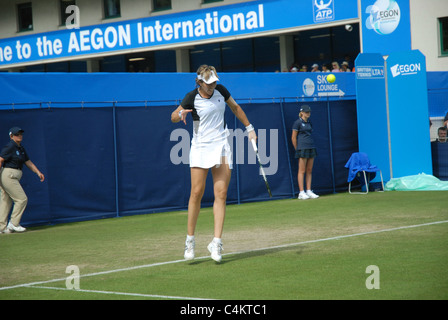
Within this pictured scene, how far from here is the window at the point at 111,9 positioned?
35469mm

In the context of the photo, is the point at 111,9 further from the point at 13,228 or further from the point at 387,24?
the point at 13,228

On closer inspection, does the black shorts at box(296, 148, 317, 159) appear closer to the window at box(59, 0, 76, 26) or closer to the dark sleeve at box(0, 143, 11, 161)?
the dark sleeve at box(0, 143, 11, 161)

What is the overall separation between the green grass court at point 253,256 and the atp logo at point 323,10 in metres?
14.0

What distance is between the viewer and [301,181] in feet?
60.1

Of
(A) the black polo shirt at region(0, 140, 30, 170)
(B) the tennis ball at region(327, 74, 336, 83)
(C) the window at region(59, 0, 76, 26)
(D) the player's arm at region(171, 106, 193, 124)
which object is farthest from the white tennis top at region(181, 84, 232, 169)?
(C) the window at region(59, 0, 76, 26)

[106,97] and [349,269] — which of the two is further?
[106,97]

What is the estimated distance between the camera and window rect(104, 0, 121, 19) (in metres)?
35.5

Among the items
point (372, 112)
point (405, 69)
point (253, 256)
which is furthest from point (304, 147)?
point (253, 256)

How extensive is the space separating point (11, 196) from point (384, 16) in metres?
17.7

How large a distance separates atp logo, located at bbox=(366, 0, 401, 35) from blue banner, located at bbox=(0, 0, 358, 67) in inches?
25.8

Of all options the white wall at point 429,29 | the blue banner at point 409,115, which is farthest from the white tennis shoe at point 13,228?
the white wall at point 429,29
